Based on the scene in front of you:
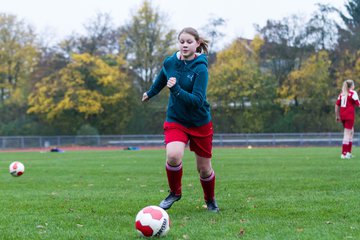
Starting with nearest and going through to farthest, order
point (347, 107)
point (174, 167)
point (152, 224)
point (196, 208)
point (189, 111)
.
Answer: point (152, 224)
point (189, 111)
point (174, 167)
point (196, 208)
point (347, 107)

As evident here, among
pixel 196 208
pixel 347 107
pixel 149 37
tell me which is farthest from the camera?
pixel 149 37

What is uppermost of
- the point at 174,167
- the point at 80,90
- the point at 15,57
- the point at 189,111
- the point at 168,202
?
the point at 15,57

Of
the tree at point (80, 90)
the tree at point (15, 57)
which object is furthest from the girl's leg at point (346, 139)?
the tree at point (15, 57)

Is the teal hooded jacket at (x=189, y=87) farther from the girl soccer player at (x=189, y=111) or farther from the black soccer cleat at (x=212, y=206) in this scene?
the black soccer cleat at (x=212, y=206)

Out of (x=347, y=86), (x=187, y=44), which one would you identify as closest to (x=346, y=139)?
(x=347, y=86)

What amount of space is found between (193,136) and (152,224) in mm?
1766

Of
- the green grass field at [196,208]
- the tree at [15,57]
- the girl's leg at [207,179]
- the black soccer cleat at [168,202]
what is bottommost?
the green grass field at [196,208]

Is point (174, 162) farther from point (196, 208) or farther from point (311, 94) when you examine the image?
point (311, 94)

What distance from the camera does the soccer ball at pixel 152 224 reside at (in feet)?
15.3

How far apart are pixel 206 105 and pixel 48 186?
4.95 meters

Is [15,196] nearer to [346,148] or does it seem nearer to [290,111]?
[346,148]

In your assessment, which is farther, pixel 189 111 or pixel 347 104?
pixel 347 104

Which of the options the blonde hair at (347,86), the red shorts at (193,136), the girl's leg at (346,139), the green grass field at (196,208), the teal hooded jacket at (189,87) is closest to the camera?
the green grass field at (196,208)

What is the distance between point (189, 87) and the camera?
6113 mm
